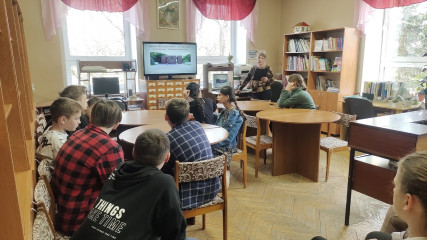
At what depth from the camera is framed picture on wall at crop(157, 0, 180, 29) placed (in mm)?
5602

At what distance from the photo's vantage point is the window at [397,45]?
4.65 m

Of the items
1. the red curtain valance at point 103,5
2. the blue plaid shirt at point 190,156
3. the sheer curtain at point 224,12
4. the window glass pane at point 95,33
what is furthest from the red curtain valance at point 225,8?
the blue plaid shirt at point 190,156

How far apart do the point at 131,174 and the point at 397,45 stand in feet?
16.9

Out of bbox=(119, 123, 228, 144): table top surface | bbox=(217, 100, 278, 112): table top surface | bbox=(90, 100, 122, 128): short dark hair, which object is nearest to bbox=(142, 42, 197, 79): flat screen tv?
bbox=(217, 100, 278, 112): table top surface

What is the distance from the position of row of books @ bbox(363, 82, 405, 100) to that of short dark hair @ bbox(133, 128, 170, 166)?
449 centimetres

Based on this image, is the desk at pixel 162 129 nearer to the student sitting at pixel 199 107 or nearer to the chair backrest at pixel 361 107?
the student sitting at pixel 199 107

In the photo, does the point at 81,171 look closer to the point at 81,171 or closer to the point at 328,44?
the point at 81,171

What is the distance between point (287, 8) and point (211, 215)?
5.36m

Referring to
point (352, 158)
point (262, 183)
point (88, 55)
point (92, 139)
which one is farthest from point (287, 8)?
point (92, 139)

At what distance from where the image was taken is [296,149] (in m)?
3.70

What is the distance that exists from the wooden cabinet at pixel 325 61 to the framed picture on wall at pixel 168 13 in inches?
88.7

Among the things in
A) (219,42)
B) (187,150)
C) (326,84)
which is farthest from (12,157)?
(219,42)

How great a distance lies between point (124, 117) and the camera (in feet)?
11.6

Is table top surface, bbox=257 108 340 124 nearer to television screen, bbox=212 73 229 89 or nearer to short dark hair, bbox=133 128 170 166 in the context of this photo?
short dark hair, bbox=133 128 170 166
